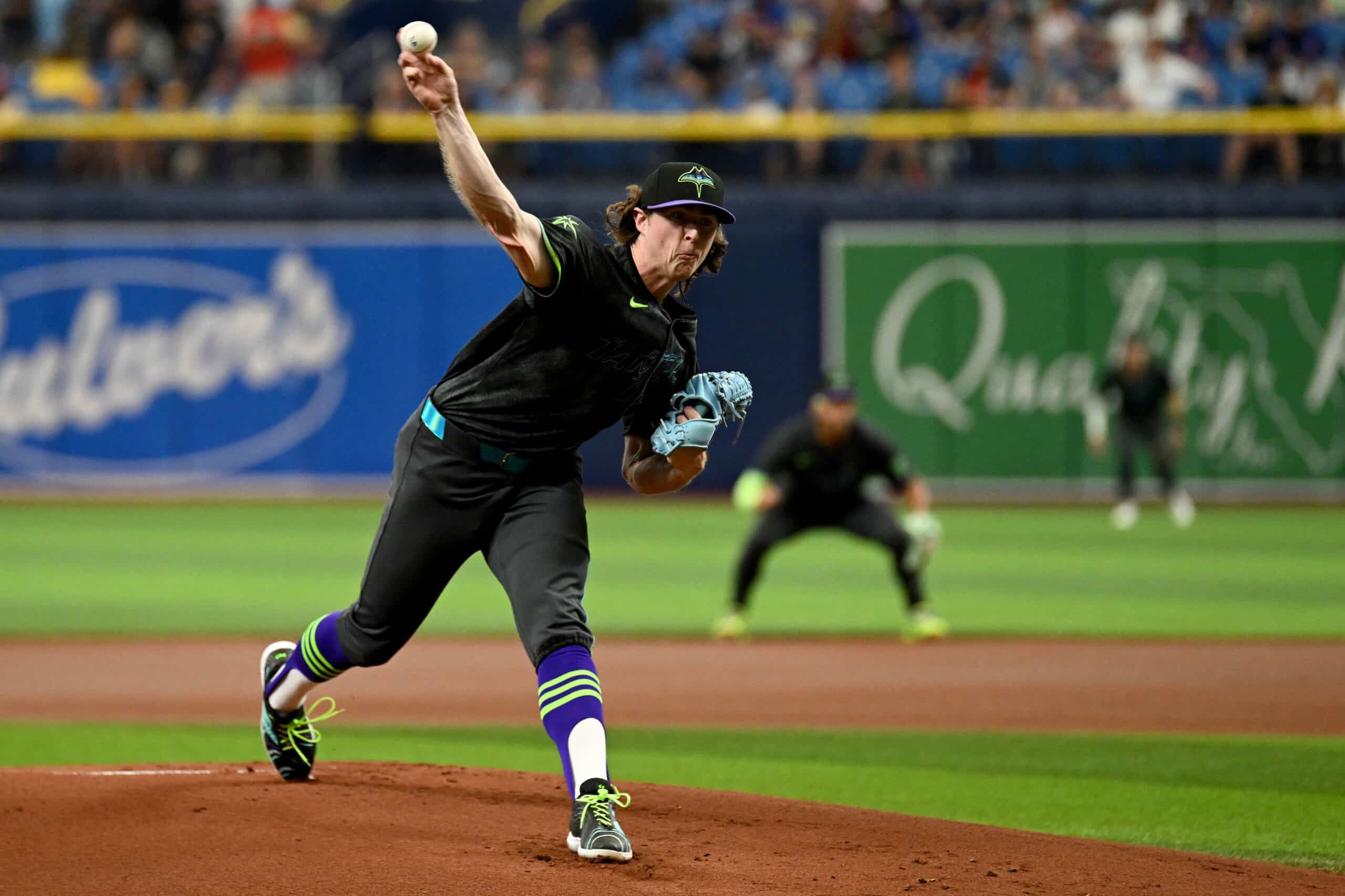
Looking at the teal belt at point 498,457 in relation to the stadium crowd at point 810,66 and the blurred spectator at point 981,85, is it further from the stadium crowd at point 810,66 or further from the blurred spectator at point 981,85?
the blurred spectator at point 981,85

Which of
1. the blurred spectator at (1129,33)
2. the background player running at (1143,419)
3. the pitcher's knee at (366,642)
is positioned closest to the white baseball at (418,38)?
the pitcher's knee at (366,642)

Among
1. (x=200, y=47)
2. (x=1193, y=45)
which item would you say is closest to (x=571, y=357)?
(x=1193, y=45)

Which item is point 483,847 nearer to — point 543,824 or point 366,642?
point 543,824

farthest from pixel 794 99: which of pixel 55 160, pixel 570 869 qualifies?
pixel 570 869

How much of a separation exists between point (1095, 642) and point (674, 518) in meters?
8.88

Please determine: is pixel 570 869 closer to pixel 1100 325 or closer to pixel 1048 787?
pixel 1048 787

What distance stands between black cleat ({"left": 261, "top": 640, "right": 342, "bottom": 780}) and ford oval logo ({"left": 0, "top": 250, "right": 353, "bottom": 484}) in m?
15.8

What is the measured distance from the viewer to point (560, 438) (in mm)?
4934

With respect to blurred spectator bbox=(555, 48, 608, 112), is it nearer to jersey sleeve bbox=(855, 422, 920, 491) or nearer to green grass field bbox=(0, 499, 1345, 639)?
green grass field bbox=(0, 499, 1345, 639)

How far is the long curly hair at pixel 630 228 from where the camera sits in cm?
483

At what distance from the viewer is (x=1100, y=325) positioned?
20.4m

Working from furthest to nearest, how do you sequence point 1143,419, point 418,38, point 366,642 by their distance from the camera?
point 1143,419 → point 366,642 → point 418,38

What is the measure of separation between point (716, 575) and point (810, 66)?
370 inches

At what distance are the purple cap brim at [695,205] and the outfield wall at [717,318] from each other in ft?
51.2
